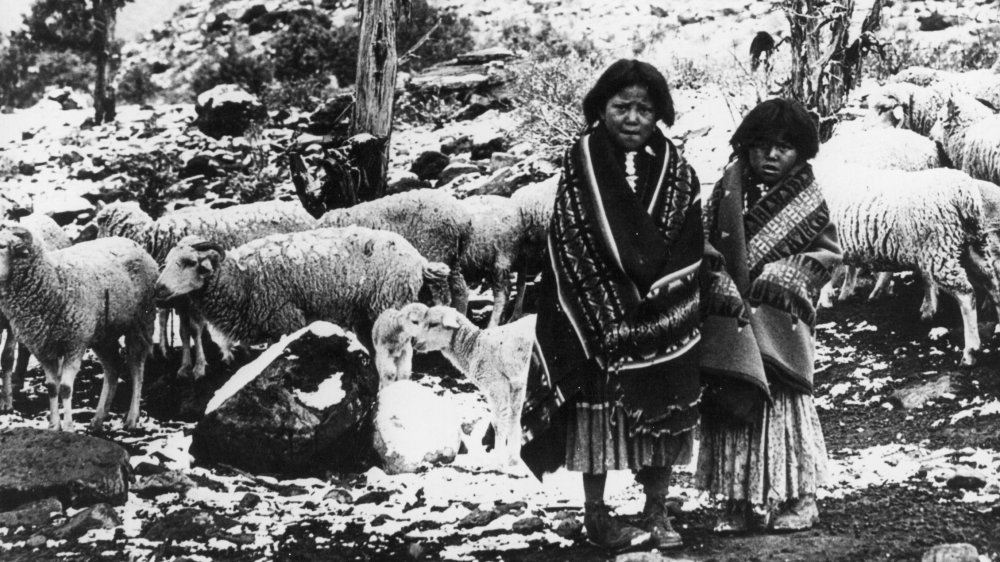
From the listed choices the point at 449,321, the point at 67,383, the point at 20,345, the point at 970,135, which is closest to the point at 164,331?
the point at 20,345

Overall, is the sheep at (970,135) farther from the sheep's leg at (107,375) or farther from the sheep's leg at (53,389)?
the sheep's leg at (53,389)

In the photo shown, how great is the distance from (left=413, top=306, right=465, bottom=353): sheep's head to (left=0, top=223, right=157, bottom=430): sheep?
1780 mm

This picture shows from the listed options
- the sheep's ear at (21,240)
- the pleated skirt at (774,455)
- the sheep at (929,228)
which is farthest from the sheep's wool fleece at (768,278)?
the sheep's ear at (21,240)

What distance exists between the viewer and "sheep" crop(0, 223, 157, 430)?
4.71m

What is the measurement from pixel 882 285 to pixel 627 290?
3230mm

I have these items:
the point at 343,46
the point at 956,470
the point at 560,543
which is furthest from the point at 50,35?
the point at 956,470

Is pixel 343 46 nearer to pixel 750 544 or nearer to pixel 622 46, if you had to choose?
pixel 622 46

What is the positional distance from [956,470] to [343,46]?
5.71 metres

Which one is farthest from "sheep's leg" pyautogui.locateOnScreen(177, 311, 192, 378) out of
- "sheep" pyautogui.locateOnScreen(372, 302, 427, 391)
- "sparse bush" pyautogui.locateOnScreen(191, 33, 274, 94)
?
"sparse bush" pyautogui.locateOnScreen(191, 33, 274, 94)

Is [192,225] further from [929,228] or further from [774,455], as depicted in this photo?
[929,228]

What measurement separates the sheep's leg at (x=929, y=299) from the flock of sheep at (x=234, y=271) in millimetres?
2736

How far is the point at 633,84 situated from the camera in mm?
2961

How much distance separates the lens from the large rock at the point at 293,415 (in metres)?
4.16

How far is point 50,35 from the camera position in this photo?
518 cm
